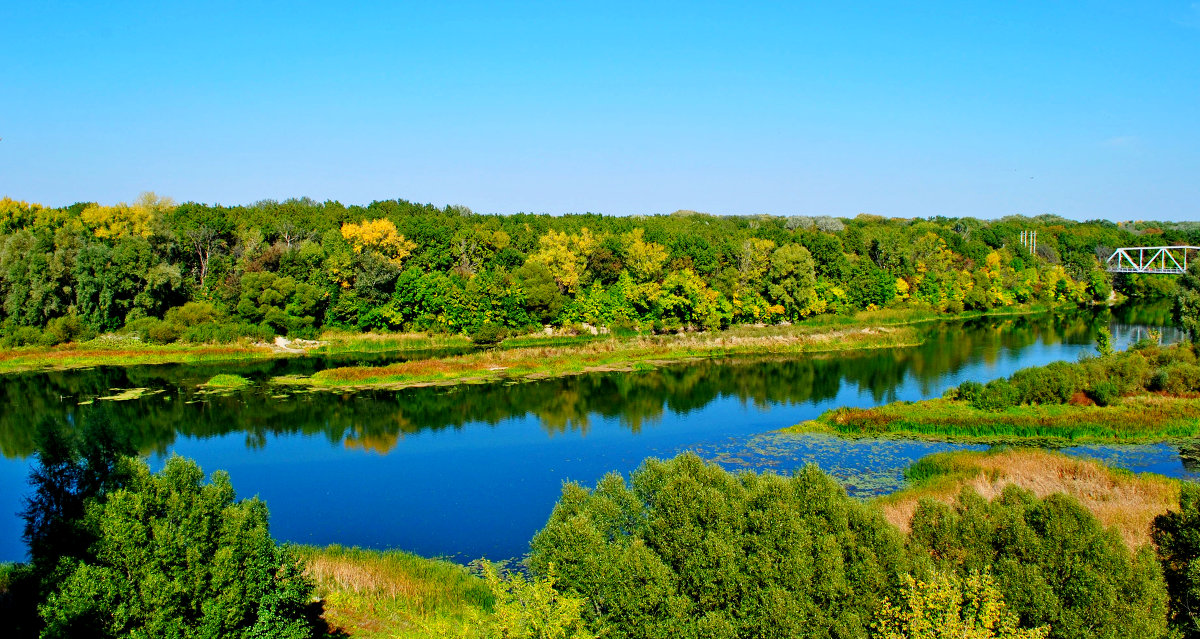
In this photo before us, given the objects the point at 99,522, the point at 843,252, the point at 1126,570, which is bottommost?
the point at 1126,570

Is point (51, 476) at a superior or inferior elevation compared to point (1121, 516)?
superior

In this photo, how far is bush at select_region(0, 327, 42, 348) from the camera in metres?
44.9

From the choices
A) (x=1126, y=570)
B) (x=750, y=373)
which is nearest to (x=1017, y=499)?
(x=1126, y=570)

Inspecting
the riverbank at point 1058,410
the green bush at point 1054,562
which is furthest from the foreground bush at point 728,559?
the riverbank at point 1058,410

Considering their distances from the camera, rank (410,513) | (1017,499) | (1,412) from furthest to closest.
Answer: (1,412) < (410,513) < (1017,499)

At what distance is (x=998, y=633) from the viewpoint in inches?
426

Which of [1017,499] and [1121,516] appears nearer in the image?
[1017,499]

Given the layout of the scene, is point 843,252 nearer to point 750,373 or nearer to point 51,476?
point 750,373

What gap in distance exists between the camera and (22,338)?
45281mm

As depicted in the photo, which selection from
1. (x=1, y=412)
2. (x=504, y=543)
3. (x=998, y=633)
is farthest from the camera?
(x=1, y=412)

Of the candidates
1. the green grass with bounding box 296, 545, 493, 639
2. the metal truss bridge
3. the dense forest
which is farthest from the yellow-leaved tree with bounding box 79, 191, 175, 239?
the metal truss bridge

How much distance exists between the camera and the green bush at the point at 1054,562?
10844 mm

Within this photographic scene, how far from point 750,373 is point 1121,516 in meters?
23.9

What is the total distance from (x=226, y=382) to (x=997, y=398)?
31.2 meters
